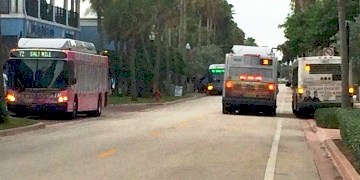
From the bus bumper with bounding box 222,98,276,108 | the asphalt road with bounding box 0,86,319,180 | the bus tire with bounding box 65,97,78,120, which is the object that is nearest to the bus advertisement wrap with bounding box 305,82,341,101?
the bus bumper with bounding box 222,98,276,108

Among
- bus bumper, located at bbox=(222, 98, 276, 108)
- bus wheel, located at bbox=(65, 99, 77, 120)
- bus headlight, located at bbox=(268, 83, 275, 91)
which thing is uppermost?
bus headlight, located at bbox=(268, 83, 275, 91)

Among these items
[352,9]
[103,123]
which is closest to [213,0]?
[352,9]

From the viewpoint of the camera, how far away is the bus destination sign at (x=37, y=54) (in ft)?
103

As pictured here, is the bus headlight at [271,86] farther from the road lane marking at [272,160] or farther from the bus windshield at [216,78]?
the bus windshield at [216,78]

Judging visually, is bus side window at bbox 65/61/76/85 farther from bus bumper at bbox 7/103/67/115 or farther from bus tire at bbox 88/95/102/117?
bus tire at bbox 88/95/102/117

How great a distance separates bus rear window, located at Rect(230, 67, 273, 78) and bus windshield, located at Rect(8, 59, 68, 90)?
1007 centimetres

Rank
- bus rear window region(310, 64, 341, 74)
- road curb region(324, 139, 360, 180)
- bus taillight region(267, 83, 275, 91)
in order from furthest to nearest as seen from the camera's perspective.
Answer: bus taillight region(267, 83, 275, 91) < bus rear window region(310, 64, 341, 74) < road curb region(324, 139, 360, 180)

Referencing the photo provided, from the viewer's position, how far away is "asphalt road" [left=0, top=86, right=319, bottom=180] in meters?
14.9

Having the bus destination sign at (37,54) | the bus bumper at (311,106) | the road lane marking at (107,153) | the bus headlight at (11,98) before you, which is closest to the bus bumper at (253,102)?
the bus bumper at (311,106)

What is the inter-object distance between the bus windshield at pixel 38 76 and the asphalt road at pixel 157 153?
2960 mm

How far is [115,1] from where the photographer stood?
52.1 meters

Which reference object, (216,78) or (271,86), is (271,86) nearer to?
(271,86)

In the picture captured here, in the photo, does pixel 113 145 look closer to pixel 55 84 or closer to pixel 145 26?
pixel 55 84

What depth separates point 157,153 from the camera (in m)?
18.6
